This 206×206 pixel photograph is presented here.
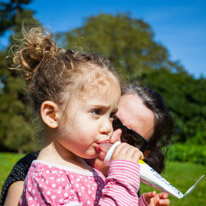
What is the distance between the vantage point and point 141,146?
3158 millimetres

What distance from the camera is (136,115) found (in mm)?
3188

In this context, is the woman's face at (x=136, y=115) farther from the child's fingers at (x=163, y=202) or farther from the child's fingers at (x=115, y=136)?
the child's fingers at (x=163, y=202)

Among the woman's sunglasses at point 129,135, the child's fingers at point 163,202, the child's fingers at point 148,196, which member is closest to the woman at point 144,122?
the woman's sunglasses at point 129,135

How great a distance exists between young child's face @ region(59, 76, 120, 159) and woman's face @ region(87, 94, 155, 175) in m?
1.03

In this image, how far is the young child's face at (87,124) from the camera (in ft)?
6.69

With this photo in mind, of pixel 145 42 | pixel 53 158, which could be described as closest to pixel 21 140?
pixel 145 42

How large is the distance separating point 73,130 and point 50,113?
219 mm

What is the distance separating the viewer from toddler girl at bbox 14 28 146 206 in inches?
73.9

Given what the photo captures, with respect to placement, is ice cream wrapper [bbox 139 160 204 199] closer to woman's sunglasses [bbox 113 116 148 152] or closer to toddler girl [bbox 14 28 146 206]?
toddler girl [bbox 14 28 146 206]

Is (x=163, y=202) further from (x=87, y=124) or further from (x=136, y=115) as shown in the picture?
(x=136, y=115)

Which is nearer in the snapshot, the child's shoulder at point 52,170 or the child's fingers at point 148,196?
the child's shoulder at point 52,170

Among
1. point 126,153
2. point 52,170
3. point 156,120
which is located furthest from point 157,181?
point 156,120

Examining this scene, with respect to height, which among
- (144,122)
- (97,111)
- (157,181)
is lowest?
(157,181)

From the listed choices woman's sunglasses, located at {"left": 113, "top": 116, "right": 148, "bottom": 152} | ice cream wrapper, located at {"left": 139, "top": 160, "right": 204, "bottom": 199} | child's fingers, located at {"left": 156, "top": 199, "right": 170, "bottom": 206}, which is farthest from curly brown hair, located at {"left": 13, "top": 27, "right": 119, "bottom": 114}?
child's fingers, located at {"left": 156, "top": 199, "right": 170, "bottom": 206}
